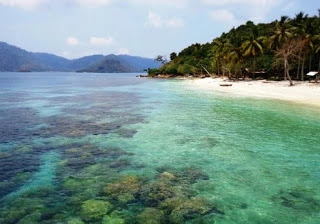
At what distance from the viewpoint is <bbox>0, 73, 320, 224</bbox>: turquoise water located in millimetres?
9102

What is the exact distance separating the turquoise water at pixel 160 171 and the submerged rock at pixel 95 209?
0.10 ft

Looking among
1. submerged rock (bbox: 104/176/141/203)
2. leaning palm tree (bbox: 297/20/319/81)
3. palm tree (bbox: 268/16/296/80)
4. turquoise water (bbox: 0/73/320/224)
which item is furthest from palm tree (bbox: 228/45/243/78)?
submerged rock (bbox: 104/176/141/203)

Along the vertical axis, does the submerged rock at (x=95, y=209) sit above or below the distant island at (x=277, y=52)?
below

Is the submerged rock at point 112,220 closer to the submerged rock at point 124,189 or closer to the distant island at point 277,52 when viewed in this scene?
the submerged rock at point 124,189

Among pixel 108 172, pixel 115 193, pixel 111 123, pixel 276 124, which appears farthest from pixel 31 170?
pixel 276 124

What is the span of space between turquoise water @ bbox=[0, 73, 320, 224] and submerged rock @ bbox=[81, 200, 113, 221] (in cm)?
3

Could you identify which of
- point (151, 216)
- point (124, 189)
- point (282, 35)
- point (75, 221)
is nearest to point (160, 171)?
point (124, 189)

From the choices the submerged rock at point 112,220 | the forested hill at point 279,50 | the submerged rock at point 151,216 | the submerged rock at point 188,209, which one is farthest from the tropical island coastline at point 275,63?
the submerged rock at point 112,220

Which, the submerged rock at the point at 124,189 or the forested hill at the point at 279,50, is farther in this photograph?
the forested hill at the point at 279,50

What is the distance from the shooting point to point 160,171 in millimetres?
12812

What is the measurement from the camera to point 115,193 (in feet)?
34.1

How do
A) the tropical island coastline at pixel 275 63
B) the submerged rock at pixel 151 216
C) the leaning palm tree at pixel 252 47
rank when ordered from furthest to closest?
1. the leaning palm tree at pixel 252 47
2. the tropical island coastline at pixel 275 63
3. the submerged rock at pixel 151 216

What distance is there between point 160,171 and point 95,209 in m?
4.19

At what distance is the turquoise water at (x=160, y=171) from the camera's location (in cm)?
910
